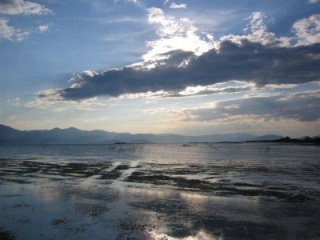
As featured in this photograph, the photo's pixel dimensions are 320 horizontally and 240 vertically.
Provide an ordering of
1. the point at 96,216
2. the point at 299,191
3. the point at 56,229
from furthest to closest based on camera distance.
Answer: the point at 299,191 < the point at 96,216 < the point at 56,229

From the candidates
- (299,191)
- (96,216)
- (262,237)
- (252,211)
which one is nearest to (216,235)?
(262,237)

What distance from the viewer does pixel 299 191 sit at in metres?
26.5

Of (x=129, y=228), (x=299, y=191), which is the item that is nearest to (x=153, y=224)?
(x=129, y=228)

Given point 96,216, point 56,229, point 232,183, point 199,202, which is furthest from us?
point 232,183

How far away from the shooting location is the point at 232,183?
104 ft

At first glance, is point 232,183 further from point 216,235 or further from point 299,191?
point 216,235

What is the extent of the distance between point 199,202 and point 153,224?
6.46 metres

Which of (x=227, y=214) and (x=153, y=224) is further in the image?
(x=227, y=214)

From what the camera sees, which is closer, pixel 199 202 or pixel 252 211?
pixel 252 211

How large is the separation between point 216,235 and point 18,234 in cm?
896

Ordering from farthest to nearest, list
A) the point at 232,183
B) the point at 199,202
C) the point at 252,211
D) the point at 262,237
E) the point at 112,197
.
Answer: the point at 232,183
the point at 112,197
the point at 199,202
the point at 252,211
the point at 262,237

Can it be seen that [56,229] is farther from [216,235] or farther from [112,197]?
[112,197]

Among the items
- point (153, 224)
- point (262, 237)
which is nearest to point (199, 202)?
point (153, 224)

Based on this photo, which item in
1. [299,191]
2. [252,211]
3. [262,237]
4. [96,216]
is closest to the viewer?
[262,237]
